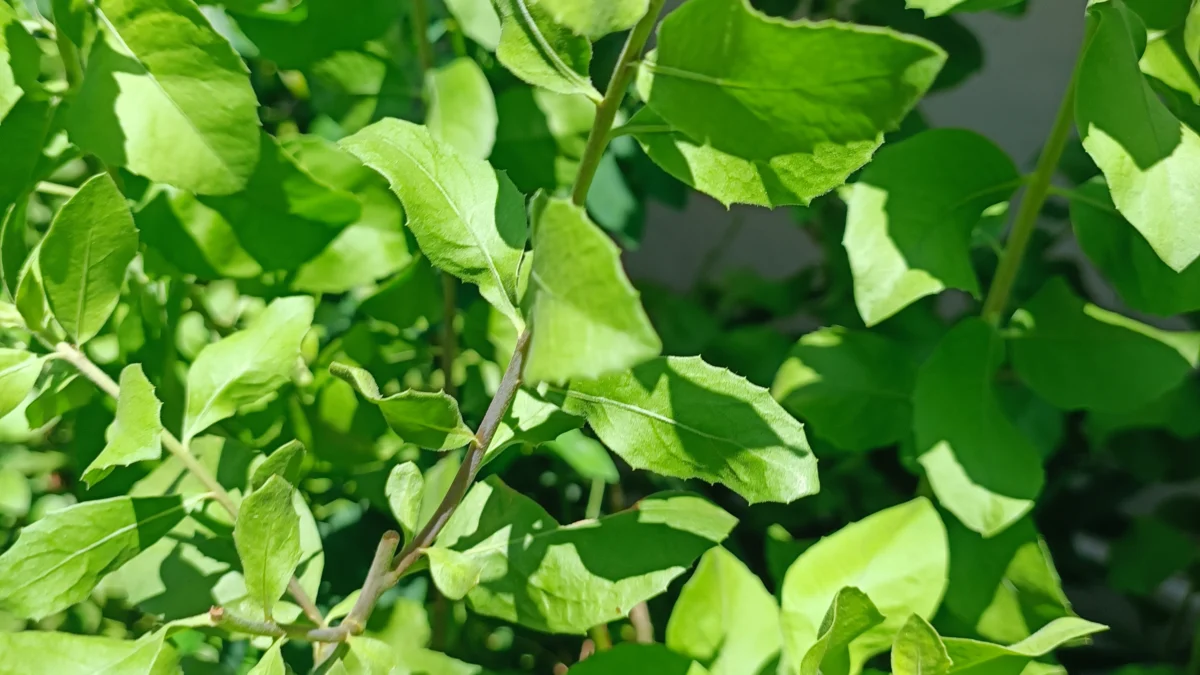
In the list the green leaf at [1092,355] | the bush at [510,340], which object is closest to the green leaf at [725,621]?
the bush at [510,340]

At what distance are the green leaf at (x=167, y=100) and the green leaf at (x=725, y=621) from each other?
27 cm

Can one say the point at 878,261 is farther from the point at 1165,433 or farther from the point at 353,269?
the point at 1165,433

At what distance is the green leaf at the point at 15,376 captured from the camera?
331 mm

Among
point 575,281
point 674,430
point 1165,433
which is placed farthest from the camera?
point 1165,433

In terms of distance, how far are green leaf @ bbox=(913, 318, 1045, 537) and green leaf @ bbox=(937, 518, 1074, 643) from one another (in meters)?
0.05

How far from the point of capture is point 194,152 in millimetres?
368

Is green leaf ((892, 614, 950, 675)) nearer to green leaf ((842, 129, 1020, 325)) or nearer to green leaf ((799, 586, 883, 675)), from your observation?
green leaf ((799, 586, 883, 675))

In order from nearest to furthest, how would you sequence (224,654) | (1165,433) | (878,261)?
(878,261)
(224,654)
(1165,433)

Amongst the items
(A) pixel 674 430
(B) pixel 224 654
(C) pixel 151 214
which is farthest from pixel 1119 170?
(B) pixel 224 654

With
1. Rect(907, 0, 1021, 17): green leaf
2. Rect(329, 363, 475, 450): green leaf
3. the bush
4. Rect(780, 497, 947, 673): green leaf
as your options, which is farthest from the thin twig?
Rect(907, 0, 1021, 17): green leaf

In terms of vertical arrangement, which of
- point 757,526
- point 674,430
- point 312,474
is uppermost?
point 674,430

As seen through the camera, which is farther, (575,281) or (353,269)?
(353,269)

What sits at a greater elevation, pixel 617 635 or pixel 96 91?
pixel 96 91

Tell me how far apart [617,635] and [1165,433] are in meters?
0.47
